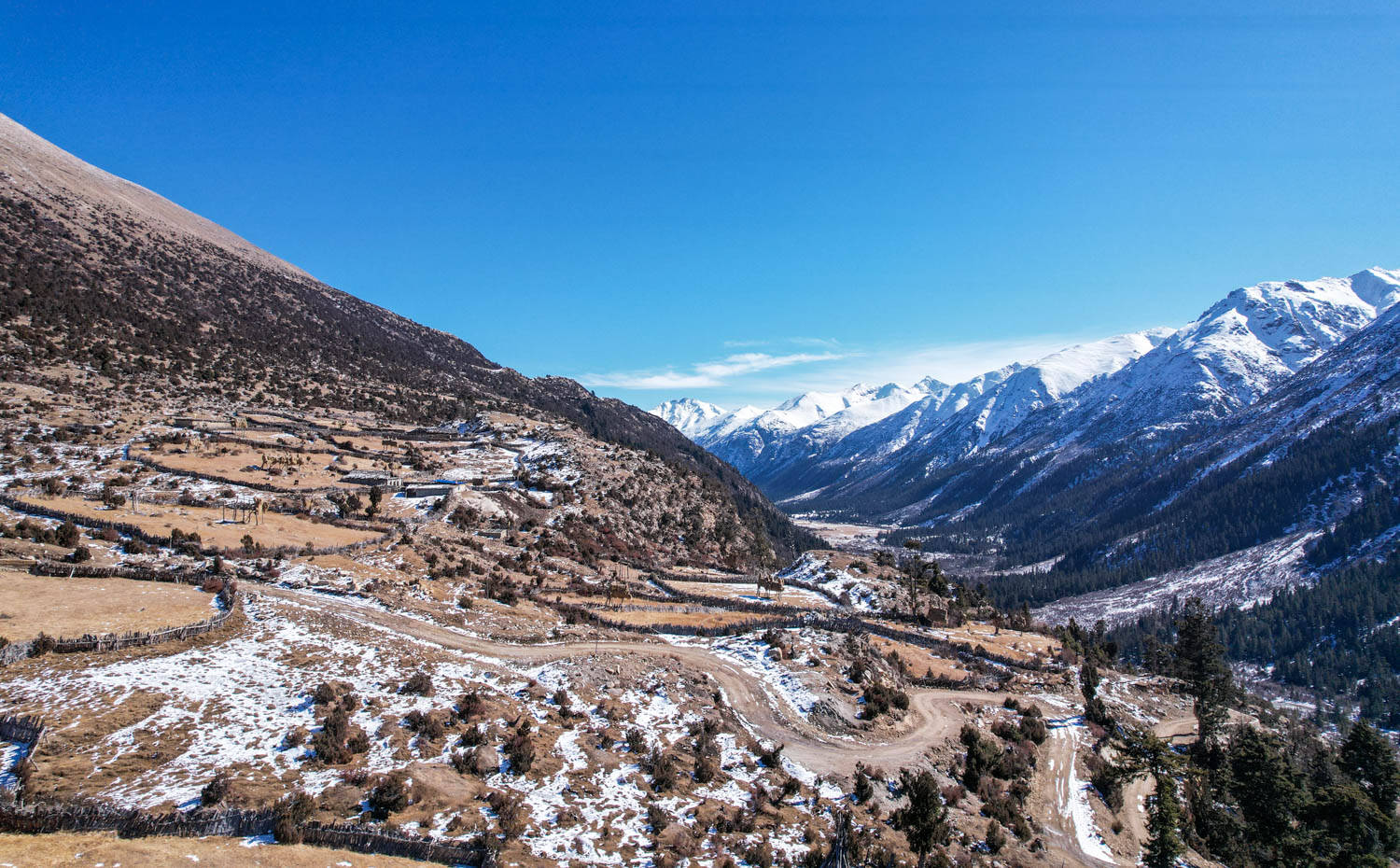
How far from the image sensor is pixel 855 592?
264 feet

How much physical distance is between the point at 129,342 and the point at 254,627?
287ft

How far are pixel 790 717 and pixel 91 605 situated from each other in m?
37.9

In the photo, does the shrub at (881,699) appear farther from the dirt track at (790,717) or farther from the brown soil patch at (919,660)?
the brown soil patch at (919,660)

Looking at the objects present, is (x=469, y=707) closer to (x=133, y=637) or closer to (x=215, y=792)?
(x=215, y=792)

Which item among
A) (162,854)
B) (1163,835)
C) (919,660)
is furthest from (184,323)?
(1163,835)

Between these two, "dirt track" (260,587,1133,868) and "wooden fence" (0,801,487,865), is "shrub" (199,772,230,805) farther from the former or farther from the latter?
"dirt track" (260,587,1133,868)

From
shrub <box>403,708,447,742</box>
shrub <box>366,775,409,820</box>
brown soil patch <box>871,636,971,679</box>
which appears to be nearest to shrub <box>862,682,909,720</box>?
brown soil patch <box>871,636,971,679</box>

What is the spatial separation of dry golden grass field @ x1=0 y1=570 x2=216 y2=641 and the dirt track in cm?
490

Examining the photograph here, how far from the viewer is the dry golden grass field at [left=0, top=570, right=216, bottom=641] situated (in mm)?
27453

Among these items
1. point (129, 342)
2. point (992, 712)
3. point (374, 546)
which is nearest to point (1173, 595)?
point (992, 712)

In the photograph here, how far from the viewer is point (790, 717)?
115ft

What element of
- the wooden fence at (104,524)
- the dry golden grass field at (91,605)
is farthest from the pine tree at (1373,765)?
the wooden fence at (104,524)

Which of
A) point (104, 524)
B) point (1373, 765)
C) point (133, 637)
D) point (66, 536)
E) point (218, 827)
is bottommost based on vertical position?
point (1373, 765)

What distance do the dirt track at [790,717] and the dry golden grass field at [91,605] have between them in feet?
16.1
